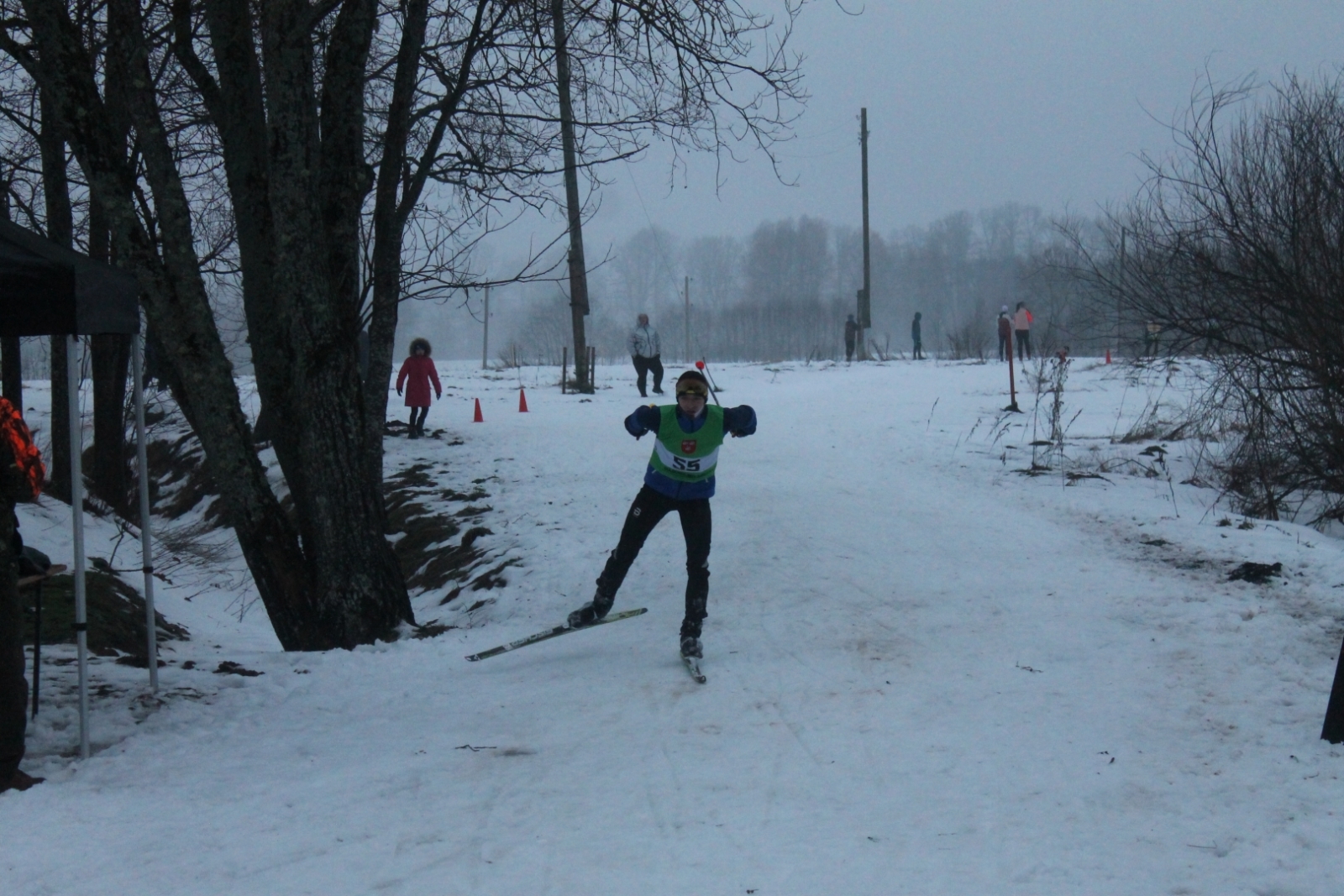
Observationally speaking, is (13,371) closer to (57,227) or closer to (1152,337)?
(57,227)

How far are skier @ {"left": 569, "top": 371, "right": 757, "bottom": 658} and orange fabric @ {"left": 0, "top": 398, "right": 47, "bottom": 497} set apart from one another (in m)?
3.00

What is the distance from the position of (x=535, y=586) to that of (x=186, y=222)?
3730mm

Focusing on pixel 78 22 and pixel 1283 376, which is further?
pixel 1283 376

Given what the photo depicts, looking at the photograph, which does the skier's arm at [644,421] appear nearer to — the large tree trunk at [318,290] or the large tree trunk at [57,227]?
the large tree trunk at [318,290]

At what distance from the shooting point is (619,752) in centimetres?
484

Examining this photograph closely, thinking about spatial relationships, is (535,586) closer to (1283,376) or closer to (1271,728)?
(1271,728)

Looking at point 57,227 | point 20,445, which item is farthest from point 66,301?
point 57,227

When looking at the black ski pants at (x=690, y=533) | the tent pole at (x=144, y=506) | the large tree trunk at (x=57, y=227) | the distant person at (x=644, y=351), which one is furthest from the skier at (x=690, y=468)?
the distant person at (x=644, y=351)

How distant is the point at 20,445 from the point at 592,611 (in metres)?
3.37

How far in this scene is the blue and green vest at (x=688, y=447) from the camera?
6188mm

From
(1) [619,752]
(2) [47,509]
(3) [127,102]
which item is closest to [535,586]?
(1) [619,752]

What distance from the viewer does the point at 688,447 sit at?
20.3 feet

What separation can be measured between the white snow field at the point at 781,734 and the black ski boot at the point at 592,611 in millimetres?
210

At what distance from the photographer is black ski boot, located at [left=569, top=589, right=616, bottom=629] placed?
21.7 ft
